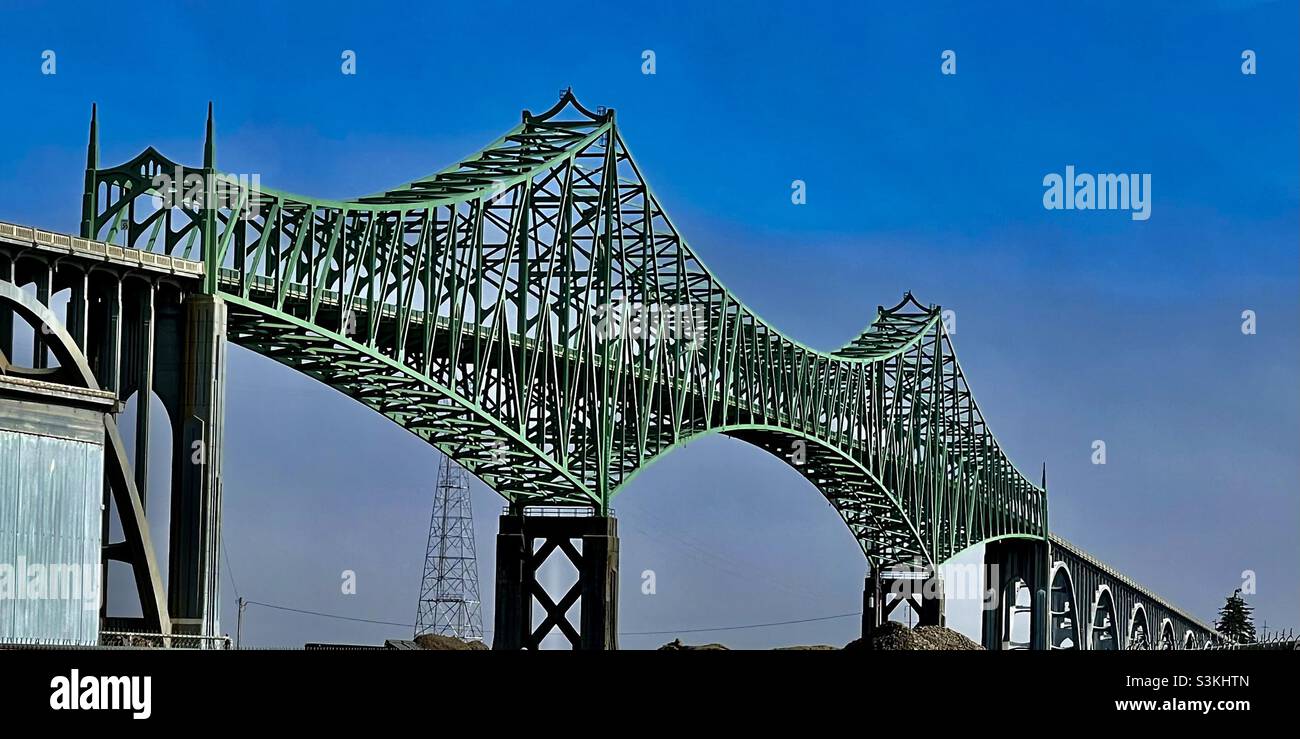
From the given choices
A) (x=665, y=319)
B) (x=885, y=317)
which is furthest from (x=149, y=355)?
(x=885, y=317)

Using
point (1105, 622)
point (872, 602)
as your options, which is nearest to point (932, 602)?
point (872, 602)

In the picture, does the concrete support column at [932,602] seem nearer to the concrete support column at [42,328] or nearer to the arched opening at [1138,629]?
the arched opening at [1138,629]

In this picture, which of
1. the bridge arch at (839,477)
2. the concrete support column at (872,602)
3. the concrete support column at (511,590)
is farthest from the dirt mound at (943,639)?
the concrete support column at (872,602)

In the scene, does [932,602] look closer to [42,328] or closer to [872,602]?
[872,602]

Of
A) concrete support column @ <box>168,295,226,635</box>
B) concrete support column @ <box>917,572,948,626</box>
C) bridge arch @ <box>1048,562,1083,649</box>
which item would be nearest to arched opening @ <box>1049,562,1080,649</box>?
bridge arch @ <box>1048,562,1083,649</box>

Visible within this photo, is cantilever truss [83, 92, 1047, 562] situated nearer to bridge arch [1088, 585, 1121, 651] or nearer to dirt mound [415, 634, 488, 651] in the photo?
dirt mound [415, 634, 488, 651]
